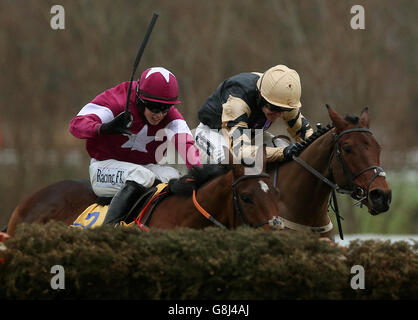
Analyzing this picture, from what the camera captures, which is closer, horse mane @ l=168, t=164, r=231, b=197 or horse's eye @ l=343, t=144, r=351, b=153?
horse mane @ l=168, t=164, r=231, b=197

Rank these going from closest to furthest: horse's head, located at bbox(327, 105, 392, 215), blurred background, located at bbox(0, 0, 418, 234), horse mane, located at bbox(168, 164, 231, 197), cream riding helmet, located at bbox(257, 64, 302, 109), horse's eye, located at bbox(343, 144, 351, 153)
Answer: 1. horse mane, located at bbox(168, 164, 231, 197)
2. horse's head, located at bbox(327, 105, 392, 215)
3. horse's eye, located at bbox(343, 144, 351, 153)
4. cream riding helmet, located at bbox(257, 64, 302, 109)
5. blurred background, located at bbox(0, 0, 418, 234)

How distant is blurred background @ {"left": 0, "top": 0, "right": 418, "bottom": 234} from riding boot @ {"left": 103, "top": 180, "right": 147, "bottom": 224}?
7.97 m

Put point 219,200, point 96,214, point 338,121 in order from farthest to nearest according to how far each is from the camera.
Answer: point 96,214, point 338,121, point 219,200

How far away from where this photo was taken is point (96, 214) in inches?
220

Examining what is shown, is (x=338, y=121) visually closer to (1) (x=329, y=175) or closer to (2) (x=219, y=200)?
(1) (x=329, y=175)

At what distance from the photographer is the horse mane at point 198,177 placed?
5.12 meters

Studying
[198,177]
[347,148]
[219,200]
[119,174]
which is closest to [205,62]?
[119,174]

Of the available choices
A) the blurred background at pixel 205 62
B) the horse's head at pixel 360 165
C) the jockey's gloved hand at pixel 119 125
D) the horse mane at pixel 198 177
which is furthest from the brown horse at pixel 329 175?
the blurred background at pixel 205 62

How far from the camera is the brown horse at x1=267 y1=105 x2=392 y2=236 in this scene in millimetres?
5301

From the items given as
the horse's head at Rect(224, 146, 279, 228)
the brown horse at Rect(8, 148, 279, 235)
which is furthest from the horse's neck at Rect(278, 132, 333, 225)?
the horse's head at Rect(224, 146, 279, 228)

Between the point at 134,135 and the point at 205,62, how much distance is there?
8526 mm

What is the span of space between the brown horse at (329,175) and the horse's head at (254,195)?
0.84 metres

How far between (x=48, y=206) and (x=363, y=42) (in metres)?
8.73

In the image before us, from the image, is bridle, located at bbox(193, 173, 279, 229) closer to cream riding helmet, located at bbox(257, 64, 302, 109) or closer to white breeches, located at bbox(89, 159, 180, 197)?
white breeches, located at bbox(89, 159, 180, 197)
